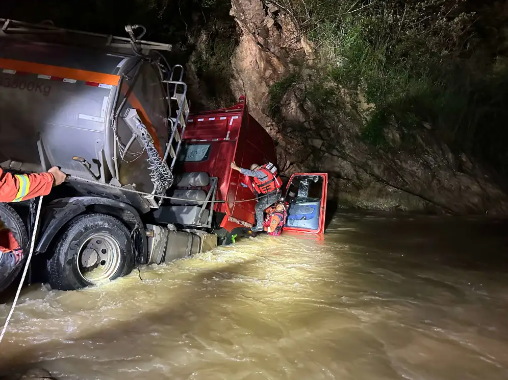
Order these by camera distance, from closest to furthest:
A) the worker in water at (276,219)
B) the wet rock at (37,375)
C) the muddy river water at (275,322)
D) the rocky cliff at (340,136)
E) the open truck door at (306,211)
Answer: the wet rock at (37,375) < the muddy river water at (275,322) < the worker in water at (276,219) < the open truck door at (306,211) < the rocky cliff at (340,136)

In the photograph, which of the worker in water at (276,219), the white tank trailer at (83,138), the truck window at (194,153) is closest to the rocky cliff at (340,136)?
the worker in water at (276,219)

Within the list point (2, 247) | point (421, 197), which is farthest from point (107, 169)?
point (421, 197)

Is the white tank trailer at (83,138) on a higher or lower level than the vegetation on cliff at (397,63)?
lower

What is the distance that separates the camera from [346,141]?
10039mm

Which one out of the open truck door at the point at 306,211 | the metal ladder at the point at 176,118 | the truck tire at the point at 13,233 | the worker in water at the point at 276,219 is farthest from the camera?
the open truck door at the point at 306,211

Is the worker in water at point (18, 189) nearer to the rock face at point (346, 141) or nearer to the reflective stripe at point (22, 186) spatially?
the reflective stripe at point (22, 186)

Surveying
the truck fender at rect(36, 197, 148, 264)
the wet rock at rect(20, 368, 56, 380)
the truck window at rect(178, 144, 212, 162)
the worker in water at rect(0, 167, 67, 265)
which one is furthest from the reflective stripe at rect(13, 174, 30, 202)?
the truck window at rect(178, 144, 212, 162)

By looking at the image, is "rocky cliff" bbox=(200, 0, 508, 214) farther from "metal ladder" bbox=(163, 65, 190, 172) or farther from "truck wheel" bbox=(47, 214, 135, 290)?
"truck wheel" bbox=(47, 214, 135, 290)

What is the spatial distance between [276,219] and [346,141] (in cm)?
439

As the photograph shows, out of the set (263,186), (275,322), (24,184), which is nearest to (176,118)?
(263,186)

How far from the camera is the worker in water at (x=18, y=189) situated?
2688mm

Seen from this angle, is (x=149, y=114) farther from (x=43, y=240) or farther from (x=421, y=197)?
(x=421, y=197)

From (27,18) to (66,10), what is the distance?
1.25m

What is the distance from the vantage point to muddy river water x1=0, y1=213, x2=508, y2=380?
8.68 ft
